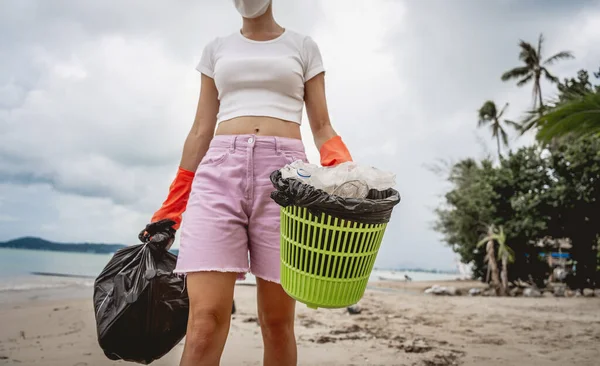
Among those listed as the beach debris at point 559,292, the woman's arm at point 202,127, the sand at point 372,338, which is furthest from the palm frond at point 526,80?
the woman's arm at point 202,127

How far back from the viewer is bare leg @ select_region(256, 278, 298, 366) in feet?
6.37

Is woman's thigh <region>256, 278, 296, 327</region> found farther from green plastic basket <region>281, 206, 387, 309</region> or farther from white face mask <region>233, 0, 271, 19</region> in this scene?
white face mask <region>233, 0, 271, 19</region>

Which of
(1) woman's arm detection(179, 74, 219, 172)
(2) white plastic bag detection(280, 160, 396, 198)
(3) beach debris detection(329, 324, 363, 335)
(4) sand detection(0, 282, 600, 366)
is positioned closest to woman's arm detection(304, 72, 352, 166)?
(2) white plastic bag detection(280, 160, 396, 198)

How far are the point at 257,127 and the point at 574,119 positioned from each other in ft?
25.3

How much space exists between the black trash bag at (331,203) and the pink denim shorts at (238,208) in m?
0.25

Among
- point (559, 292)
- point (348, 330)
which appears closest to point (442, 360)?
point (348, 330)

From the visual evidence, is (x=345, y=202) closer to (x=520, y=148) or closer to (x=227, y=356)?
(x=227, y=356)

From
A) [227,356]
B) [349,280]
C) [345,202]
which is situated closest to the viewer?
[345,202]

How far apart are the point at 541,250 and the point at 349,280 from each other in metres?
16.6

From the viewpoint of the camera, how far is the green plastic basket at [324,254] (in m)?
1.57

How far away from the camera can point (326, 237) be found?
1.56 meters

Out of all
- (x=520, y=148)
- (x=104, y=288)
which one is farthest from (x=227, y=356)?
(x=520, y=148)

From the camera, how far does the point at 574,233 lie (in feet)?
48.4

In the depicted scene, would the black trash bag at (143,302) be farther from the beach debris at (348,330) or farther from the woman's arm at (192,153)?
the beach debris at (348,330)
